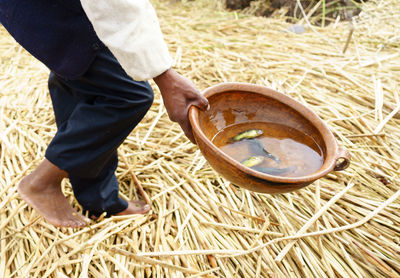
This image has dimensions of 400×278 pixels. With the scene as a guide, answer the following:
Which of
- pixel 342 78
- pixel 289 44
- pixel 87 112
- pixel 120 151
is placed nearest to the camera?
pixel 87 112

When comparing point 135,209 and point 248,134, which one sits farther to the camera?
point 135,209

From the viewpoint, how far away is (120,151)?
1.73m

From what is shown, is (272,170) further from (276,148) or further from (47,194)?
(47,194)

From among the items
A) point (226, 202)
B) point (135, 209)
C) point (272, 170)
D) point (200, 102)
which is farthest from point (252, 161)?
point (135, 209)

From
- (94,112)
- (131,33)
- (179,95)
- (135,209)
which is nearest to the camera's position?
(131,33)

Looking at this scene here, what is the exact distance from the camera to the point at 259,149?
3.82 ft

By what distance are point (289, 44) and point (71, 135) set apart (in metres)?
2.20

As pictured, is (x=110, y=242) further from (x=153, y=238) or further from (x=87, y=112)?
(x=87, y=112)

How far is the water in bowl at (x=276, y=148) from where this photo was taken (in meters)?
1.10

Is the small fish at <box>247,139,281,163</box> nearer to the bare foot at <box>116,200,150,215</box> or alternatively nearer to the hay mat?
the hay mat

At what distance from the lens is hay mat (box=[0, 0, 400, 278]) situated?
1.25 metres

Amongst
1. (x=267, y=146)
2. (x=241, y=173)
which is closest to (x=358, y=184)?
(x=267, y=146)

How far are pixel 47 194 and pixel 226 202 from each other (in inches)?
29.4

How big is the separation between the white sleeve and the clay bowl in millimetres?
208
